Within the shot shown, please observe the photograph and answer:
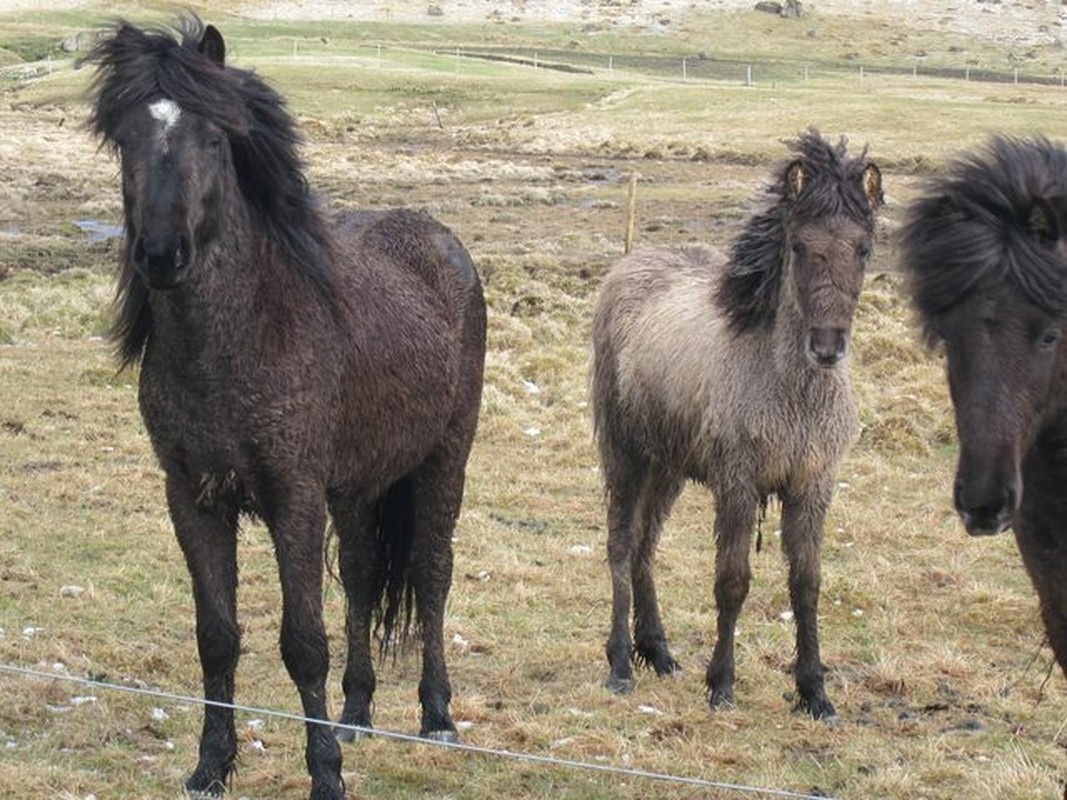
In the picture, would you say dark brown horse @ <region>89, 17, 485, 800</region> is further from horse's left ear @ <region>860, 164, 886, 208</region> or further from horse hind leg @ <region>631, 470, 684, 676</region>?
horse's left ear @ <region>860, 164, 886, 208</region>

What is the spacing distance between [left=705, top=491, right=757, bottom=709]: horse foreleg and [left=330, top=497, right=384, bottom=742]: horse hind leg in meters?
1.87

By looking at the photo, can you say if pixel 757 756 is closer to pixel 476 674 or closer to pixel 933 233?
pixel 476 674

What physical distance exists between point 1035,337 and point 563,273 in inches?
770

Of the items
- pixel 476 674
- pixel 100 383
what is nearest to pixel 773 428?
pixel 476 674

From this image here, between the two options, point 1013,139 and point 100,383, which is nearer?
point 1013,139

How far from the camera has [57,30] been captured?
97.5 meters

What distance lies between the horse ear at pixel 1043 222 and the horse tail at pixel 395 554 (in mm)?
4022

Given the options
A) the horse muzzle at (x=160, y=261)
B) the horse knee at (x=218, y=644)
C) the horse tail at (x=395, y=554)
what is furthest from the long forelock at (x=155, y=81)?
the horse tail at (x=395, y=554)

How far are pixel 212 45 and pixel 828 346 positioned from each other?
3.39 m

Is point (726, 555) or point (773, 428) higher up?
point (773, 428)

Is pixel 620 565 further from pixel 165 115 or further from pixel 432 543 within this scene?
pixel 165 115

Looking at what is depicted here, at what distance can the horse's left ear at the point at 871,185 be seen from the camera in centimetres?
805

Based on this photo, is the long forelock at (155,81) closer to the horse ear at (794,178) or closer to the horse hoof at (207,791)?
the horse hoof at (207,791)

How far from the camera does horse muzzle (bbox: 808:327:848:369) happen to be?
25.3 ft
